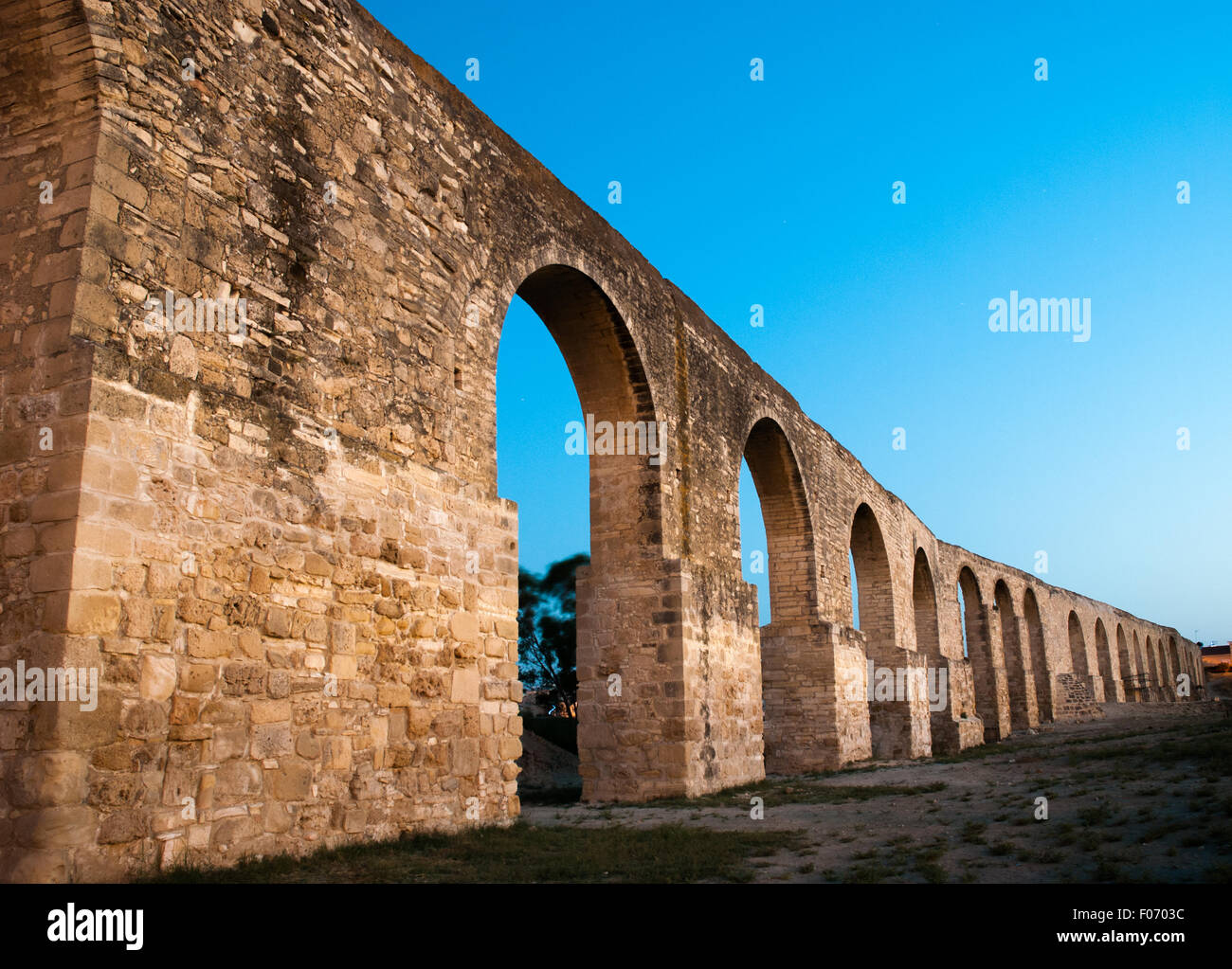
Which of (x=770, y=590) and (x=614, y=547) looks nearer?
(x=614, y=547)

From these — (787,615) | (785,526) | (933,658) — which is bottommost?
(933,658)

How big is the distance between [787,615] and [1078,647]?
1147 inches

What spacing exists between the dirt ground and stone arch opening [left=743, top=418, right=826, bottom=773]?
3.65 m

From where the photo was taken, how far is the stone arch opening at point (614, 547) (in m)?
10.8

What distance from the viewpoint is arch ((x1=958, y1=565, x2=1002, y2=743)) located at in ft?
90.4

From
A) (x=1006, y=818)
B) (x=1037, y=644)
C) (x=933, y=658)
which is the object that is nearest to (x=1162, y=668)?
(x=1037, y=644)

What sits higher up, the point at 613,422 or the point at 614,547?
the point at 613,422

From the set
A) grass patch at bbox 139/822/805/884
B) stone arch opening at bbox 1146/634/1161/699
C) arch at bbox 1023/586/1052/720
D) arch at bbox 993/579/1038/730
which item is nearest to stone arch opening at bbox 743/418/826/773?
grass patch at bbox 139/822/805/884

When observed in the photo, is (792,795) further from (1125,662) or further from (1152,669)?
(1152,669)

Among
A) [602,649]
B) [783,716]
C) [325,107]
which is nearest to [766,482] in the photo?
[783,716]

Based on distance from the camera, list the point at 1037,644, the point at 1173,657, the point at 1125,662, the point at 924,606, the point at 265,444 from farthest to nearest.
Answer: the point at 1173,657 < the point at 1125,662 < the point at 1037,644 < the point at 924,606 < the point at 265,444

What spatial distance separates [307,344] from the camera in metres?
6.28

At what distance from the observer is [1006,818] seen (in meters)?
7.18
